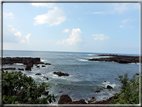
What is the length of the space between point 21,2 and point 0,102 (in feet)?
11.0

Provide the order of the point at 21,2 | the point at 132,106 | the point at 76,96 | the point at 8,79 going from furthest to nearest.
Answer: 1. the point at 76,96
2. the point at 21,2
3. the point at 8,79
4. the point at 132,106

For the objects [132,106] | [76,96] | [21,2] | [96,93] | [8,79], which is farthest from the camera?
[96,93]

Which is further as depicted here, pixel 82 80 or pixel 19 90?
pixel 82 80

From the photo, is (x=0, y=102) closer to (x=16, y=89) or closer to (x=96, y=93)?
(x=16, y=89)

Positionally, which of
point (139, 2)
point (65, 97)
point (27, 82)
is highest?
point (139, 2)

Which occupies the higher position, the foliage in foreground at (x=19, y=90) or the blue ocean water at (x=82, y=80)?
the foliage in foreground at (x=19, y=90)

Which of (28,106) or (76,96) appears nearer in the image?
(28,106)

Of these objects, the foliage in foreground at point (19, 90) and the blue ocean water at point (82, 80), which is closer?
the foliage in foreground at point (19, 90)

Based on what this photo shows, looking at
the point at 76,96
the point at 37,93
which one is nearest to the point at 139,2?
the point at 37,93

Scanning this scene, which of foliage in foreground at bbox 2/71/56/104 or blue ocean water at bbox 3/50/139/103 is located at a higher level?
foliage in foreground at bbox 2/71/56/104

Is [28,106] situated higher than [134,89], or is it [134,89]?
[134,89]

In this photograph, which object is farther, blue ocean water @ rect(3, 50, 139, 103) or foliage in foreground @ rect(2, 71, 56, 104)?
blue ocean water @ rect(3, 50, 139, 103)

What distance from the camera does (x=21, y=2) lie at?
362 cm

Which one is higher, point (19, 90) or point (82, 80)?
point (19, 90)
